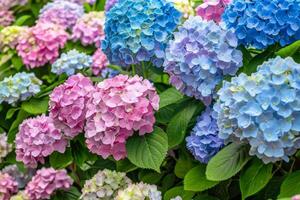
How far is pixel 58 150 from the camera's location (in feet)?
8.79

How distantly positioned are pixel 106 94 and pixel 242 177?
534 mm

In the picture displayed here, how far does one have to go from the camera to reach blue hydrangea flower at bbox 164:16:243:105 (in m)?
2.27

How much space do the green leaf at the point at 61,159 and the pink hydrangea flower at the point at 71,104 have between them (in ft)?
0.61

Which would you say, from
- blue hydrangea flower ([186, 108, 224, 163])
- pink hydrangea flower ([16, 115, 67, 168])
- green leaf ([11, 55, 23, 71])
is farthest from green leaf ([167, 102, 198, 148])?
green leaf ([11, 55, 23, 71])

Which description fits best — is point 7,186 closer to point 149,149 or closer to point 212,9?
point 149,149

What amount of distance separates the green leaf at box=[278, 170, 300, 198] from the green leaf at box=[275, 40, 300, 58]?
375 mm

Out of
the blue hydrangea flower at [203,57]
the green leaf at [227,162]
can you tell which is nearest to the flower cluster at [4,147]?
the blue hydrangea flower at [203,57]

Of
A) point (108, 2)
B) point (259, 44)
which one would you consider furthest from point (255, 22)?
point (108, 2)

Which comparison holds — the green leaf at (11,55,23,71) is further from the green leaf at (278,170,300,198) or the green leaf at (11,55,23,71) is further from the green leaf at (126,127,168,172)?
the green leaf at (278,170,300,198)

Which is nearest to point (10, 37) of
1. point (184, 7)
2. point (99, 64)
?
point (99, 64)

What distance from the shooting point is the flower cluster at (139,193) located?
2334 mm

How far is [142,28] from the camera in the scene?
255 cm

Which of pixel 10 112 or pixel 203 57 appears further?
pixel 10 112

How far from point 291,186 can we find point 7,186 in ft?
5.03
